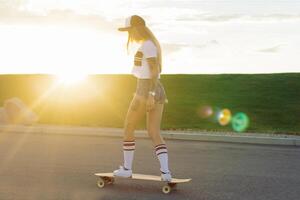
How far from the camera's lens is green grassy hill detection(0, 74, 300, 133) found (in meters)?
20.5

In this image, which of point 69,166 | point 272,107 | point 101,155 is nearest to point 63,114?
point 272,107

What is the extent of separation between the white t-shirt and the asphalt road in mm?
1510

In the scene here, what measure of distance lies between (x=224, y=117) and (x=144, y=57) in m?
13.2

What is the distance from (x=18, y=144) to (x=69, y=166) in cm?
414

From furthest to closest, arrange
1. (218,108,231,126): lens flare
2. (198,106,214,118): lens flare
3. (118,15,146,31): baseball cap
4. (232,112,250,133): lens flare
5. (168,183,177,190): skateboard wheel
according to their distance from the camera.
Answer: (198,106,214,118): lens flare < (218,108,231,126): lens flare < (232,112,250,133): lens flare < (168,183,177,190): skateboard wheel < (118,15,146,31): baseball cap

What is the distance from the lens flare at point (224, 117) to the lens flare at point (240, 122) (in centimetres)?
20

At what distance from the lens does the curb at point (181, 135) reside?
50.0ft

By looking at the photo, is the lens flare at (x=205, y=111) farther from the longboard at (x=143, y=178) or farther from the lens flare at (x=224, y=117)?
the longboard at (x=143, y=178)

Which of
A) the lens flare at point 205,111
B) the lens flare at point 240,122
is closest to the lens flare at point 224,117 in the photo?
the lens flare at point 240,122

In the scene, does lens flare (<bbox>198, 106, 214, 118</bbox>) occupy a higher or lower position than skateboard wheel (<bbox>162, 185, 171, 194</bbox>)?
higher

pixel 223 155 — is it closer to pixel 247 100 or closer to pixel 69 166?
pixel 69 166

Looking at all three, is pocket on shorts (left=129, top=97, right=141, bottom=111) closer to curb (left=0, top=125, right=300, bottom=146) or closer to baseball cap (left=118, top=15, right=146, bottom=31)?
baseball cap (left=118, top=15, right=146, bottom=31)

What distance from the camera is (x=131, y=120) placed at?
27.6 feet

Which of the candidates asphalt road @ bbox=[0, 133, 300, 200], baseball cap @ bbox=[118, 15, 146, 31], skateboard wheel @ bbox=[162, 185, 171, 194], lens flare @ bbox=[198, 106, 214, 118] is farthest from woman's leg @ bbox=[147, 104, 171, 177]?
lens flare @ bbox=[198, 106, 214, 118]
